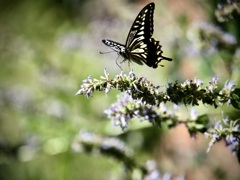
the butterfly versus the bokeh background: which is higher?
the bokeh background

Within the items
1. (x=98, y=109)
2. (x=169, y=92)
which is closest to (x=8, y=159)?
(x=98, y=109)

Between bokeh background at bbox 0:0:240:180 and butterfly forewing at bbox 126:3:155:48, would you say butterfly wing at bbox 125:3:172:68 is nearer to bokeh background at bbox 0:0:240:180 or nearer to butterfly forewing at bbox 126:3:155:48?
butterfly forewing at bbox 126:3:155:48

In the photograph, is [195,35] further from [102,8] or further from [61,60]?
[61,60]

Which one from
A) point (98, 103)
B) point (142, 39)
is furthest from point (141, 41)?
point (98, 103)

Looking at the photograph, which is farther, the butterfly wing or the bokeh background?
the bokeh background

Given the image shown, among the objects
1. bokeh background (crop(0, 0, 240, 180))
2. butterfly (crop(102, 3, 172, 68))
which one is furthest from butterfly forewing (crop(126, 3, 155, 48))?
bokeh background (crop(0, 0, 240, 180))

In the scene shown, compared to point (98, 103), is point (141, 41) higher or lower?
lower

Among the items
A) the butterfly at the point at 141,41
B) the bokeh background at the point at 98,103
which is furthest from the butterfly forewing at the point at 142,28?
the bokeh background at the point at 98,103

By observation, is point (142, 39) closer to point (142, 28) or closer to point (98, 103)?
point (142, 28)
